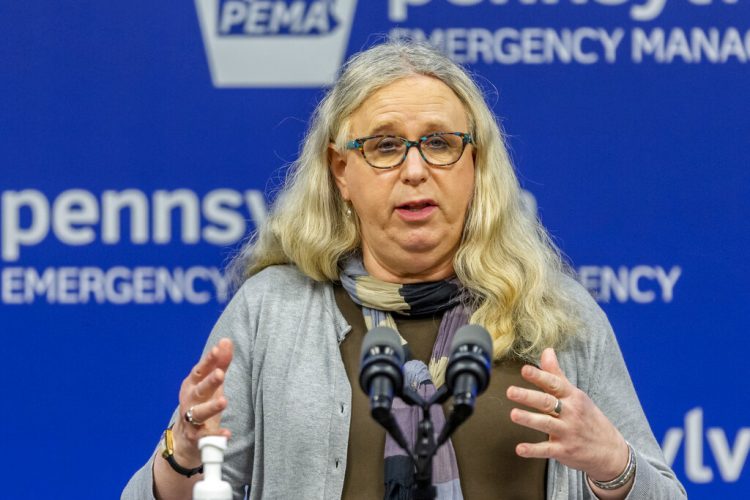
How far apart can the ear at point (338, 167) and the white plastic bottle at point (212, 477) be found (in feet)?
2.58

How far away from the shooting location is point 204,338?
3070mm

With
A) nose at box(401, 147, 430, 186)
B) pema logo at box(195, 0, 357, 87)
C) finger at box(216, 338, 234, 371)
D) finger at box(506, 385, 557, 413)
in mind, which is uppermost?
pema logo at box(195, 0, 357, 87)

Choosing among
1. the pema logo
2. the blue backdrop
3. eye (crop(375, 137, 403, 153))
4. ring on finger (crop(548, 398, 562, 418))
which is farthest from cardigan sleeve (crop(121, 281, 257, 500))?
the pema logo

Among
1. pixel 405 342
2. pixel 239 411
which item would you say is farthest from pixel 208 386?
pixel 405 342

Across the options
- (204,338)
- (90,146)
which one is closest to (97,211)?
(90,146)

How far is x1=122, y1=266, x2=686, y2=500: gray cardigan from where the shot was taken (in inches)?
79.6

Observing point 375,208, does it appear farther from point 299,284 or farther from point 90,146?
point 90,146

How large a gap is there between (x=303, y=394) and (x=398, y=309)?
9.5 inches

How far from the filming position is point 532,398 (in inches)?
67.0

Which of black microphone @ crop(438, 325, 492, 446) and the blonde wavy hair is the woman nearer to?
the blonde wavy hair

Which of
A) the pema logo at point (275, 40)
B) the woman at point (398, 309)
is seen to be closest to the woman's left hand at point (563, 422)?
the woman at point (398, 309)

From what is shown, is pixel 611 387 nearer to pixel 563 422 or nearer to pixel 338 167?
pixel 563 422

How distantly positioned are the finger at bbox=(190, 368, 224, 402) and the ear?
61 cm

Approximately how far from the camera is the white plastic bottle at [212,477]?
1486 mm
